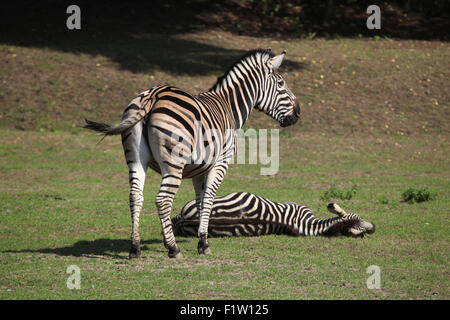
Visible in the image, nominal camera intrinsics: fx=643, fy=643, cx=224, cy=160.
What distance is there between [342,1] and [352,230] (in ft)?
74.8

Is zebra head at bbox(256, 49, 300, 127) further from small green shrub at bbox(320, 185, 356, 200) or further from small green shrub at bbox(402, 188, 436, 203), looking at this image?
small green shrub at bbox(402, 188, 436, 203)

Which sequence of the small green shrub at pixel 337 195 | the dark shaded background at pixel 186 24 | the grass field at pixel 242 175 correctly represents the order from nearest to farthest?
the grass field at pixel 242 175 < the small green shrub at pixel 337 195 < the dark shaded background at pixel 186 24

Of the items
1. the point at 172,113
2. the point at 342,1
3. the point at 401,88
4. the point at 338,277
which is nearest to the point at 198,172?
the point at 172,113

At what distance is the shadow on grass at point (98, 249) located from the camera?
8.74 metres

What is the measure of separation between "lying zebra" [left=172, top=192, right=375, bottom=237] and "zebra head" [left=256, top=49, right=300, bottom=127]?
4.64 ft

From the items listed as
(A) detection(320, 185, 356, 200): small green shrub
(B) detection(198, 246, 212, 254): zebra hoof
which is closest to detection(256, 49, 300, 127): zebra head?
(B) detection(198, 246, 212, 254): zebra hoof

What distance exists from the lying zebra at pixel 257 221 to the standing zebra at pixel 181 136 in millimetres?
414

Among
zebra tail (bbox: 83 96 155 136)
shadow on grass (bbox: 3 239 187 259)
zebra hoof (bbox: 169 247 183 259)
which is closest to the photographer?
zebra tail (bbox: 83 96 155 136)

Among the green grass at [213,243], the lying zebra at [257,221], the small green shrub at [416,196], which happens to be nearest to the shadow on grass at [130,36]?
the green grass at [213,243]

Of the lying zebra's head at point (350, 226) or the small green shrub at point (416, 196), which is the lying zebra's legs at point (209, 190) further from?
the small green shrub at point (416, 196)

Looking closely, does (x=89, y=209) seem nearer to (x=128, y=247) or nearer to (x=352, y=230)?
(x=128, y=247)

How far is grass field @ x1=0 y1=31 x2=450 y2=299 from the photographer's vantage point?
7.46 metres

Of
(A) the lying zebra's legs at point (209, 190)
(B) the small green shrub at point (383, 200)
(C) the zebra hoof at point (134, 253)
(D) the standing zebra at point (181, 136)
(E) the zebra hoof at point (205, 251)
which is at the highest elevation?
(D) the standing zebra at point (181, 136)

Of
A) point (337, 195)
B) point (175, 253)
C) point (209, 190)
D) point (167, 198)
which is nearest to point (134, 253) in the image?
point (175, 253)
